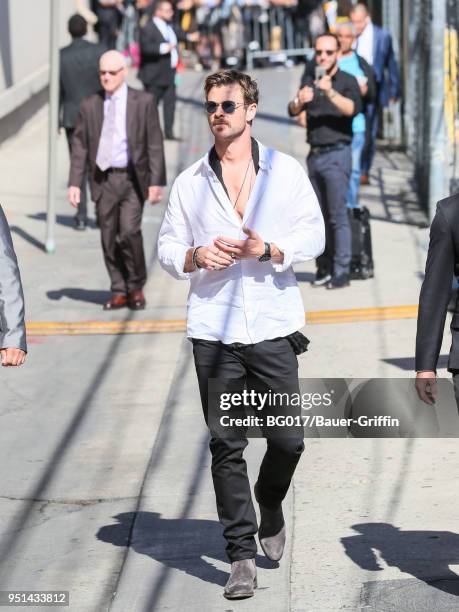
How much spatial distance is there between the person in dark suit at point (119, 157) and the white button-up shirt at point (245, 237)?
4943mm

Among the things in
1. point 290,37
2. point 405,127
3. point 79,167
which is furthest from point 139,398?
point 290,37

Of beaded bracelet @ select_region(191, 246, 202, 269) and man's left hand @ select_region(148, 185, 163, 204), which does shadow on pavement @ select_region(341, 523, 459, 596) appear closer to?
beaded bracelet @ select_region(191, 246, 202, 269)

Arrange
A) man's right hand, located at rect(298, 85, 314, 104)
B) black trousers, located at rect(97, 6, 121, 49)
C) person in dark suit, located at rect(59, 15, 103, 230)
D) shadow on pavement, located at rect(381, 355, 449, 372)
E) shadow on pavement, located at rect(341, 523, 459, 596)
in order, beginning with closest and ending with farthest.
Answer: shadow on pavement, located at rect(341, 523, 459, 596)
shadow on pavement, located at rect(381, 355, 449, 372)
man's right hand, located at rect(298, 85, 314, 104)
person in dark suit, located at rect(59, 15, 103, 230)
black trousers, located at rect(97, 6, 121, 49)

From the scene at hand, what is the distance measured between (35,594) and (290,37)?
2465 cm

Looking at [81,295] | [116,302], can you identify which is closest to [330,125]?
[116,302]

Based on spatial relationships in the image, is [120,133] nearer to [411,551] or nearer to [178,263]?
[178,263]

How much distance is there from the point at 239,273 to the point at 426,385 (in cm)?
90

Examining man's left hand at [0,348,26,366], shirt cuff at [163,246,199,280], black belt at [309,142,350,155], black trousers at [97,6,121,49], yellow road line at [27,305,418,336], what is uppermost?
shirt cuff at [163,246,199,280]

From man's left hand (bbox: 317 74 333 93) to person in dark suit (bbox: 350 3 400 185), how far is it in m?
4.68

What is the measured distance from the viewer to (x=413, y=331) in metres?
10.3

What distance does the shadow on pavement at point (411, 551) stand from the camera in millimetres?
5852

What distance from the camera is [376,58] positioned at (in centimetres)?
1655

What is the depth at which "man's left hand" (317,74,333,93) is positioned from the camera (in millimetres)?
11227

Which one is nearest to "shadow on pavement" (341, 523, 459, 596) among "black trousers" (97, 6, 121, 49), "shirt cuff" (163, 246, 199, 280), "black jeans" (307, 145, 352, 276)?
"shirt cuff" (163, 246, 199, 280)
